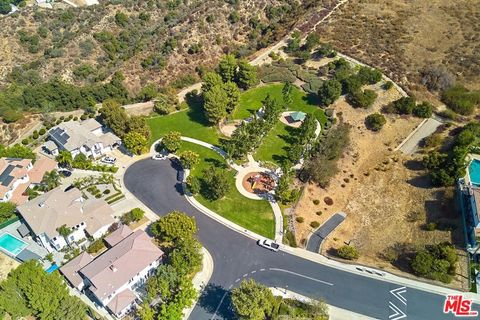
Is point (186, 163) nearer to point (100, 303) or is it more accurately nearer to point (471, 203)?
point (100, 303)

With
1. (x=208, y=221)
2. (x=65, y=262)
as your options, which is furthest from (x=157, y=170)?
(x=65, y=262)

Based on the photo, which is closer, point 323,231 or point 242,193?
point 323,231

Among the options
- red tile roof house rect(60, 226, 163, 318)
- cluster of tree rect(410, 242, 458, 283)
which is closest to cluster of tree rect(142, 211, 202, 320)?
red tile roof house rect(60, 226, 163, 318)

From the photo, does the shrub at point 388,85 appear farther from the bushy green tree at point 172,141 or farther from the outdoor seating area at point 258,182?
the bushy green tree at point 172,141

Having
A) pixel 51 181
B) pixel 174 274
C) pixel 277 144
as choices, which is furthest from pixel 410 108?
pixel 51 181

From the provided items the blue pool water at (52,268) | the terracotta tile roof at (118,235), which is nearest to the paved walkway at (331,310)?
the terracotta tile roof at (118,235)

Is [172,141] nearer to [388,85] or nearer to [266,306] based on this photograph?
[266,306]
